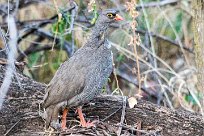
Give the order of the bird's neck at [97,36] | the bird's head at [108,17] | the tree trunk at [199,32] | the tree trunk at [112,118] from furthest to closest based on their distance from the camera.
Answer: the bird's head at [108,17], the bird's neck at [97,36], the tree trunk at [112,118], the tree trunk at [199,32]

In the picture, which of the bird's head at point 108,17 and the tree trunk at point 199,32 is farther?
the bird's head at point 108,17

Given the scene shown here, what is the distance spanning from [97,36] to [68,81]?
58cm

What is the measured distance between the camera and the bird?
5281 millimetres

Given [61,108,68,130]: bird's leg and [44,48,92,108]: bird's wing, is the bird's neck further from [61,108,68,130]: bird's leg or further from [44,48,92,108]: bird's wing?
[61,108,68,130]: bird's leg

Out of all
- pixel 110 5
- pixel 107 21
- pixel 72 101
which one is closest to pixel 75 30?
pixel 110 5

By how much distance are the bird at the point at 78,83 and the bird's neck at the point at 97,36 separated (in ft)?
0.28

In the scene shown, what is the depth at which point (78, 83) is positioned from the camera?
5.31m

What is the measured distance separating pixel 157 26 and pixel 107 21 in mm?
4031

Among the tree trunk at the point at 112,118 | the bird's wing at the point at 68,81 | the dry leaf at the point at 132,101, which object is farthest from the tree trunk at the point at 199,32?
the bird's wing at the point at 68,81

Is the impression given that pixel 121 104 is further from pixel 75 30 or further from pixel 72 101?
pixel 75 30

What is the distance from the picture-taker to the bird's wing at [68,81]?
5.27 metres

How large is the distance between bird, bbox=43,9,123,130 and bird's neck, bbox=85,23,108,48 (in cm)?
9

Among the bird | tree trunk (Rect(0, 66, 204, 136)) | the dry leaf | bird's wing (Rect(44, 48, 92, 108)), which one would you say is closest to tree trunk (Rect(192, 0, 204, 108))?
tree trunk (Rect(0, 66, 204, 136))

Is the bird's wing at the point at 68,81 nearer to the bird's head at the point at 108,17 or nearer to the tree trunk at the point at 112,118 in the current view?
the tree trunk at the point at 112,118
